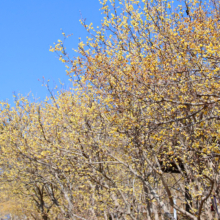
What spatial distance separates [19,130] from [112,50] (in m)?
6.57

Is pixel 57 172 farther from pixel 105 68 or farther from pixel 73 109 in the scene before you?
pixel 105 68

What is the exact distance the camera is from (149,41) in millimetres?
7137

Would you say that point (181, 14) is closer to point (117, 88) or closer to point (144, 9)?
point (144, 9)

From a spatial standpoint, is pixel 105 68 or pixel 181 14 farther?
pixel 181 14

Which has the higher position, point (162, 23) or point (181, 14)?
point (181, 14)

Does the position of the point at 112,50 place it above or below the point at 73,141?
above

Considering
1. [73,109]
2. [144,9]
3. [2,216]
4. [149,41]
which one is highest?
[144,9]

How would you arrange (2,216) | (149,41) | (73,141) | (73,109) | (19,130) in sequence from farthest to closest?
(2,216), (19,130), (73,109), (73,141), (149,41)

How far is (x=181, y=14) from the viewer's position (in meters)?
7.44

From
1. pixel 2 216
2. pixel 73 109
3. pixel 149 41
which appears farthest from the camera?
pixel 2 216

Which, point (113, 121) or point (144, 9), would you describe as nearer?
point (113, 121)

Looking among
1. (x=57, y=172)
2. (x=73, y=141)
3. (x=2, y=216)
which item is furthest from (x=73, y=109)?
(x=2, y=216)

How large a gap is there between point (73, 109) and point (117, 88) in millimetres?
3859

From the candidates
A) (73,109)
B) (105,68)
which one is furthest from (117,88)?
(73,109)
